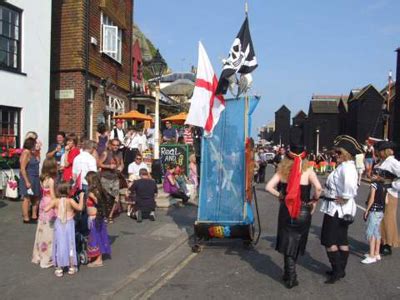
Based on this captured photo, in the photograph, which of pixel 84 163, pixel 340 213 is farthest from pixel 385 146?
pixel 84 163

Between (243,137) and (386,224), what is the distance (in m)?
2.72

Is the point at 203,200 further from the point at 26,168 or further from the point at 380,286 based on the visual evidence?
the point at 26,168

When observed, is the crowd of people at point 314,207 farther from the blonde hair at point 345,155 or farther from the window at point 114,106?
the window at point 114,106

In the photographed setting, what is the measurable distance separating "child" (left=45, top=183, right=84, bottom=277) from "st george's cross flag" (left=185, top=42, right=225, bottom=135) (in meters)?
2.36

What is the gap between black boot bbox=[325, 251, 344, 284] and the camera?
633cm

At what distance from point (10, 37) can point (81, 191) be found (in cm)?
804

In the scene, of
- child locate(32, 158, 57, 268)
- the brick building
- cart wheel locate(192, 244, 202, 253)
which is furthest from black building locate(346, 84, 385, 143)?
child locate(32, 158, 57, 268)

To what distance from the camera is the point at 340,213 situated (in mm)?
6492

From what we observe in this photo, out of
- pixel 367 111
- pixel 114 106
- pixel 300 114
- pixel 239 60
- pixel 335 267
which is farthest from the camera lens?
pixel 300 114

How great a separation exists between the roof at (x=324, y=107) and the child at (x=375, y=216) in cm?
6491

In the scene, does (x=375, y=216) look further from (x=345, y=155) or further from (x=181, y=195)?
(x=181, y=195)

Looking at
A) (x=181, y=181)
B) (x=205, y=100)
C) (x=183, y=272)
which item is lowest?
(x=183, y=272)

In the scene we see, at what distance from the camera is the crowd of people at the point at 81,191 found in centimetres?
659

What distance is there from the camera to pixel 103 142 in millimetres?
12359
